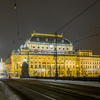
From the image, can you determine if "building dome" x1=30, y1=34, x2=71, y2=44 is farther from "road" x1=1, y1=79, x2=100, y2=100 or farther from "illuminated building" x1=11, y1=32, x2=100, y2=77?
"road" x1=1, y1=79, x2=100, y2=100

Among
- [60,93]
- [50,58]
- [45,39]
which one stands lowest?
[60,93]

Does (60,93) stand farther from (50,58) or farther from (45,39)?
(45,39)

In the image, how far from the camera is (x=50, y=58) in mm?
135750

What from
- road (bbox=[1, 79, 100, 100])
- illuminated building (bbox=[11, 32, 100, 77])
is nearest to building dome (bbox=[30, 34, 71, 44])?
illuminated building (bbox=[11, 32, 100, 77])

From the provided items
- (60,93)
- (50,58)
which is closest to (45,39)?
(50,58)

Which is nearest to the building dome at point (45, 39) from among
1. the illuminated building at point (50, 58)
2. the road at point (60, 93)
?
the illuminated building at point (50, 58)

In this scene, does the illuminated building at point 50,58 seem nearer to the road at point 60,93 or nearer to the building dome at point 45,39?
the building dome at point 45,39

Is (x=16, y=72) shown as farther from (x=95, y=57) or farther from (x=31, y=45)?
(x=95, y=57)

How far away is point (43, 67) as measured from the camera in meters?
131

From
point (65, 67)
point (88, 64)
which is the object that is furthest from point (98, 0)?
point (88, 64)

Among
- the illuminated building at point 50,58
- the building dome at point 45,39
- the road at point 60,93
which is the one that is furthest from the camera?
the building dome at point 45,39

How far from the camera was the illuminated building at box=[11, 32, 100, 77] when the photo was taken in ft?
419

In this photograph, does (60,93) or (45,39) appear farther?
(45,39)

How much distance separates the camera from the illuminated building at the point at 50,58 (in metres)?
128
